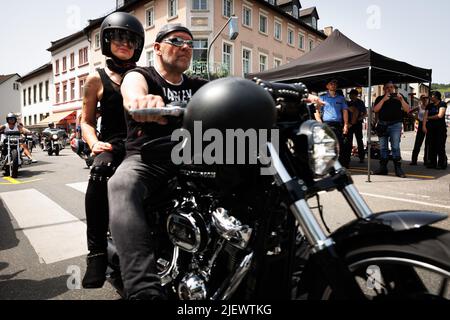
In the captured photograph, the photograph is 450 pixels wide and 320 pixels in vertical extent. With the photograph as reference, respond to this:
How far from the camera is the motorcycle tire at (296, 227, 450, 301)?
109cm

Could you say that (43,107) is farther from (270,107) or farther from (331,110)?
(270,107)

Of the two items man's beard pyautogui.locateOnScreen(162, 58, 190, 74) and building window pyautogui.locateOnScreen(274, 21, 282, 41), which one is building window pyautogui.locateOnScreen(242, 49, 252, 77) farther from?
man's beard pyautogui.locateOnScreen(162, 58, 190, 74)

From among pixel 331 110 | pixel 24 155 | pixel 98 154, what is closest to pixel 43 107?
pixel 24 155

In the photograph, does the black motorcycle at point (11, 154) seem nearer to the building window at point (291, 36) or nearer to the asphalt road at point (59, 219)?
the asphalt road at point (59, 219)

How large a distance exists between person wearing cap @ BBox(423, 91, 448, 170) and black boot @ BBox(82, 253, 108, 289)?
8.60m

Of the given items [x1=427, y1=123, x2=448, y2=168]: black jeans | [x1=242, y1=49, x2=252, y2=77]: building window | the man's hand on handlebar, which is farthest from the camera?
[x1=242, y1=49, x2=252, y2=77]: building window

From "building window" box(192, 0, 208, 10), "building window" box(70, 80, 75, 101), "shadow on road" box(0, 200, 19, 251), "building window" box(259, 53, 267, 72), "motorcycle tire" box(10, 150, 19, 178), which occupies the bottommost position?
"shadow on road" box(0, 200, 19, 251)

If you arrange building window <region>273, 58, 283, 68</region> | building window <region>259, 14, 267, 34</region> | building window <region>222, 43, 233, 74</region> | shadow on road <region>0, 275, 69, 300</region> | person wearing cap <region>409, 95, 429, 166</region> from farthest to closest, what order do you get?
building window <region>273, 58, 283, 68</region> < building window <region>259, 14, 267, 34</region> < building window <region>222, 43, 233, 74</region> < person wearing cap <region>409, 95, 429, 166</region> < shadow on road <region>0, 275, 69, 300</region>

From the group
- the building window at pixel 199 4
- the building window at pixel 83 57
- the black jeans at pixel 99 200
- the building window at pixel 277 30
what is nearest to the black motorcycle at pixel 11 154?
the black jeans at pixel 99 200

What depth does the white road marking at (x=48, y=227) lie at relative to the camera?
3.34 meters

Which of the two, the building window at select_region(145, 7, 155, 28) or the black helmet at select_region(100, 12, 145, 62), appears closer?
the black helmet at select_region(100, 12, 145, 62)

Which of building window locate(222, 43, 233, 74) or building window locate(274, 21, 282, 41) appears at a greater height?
building window locate(274, 21, 282, 41)

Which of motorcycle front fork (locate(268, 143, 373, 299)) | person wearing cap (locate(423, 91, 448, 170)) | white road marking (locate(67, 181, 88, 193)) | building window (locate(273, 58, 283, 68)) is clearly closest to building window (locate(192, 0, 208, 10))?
building window (locate(273, 58, 283, 68))

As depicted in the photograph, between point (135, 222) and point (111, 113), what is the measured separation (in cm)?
117
